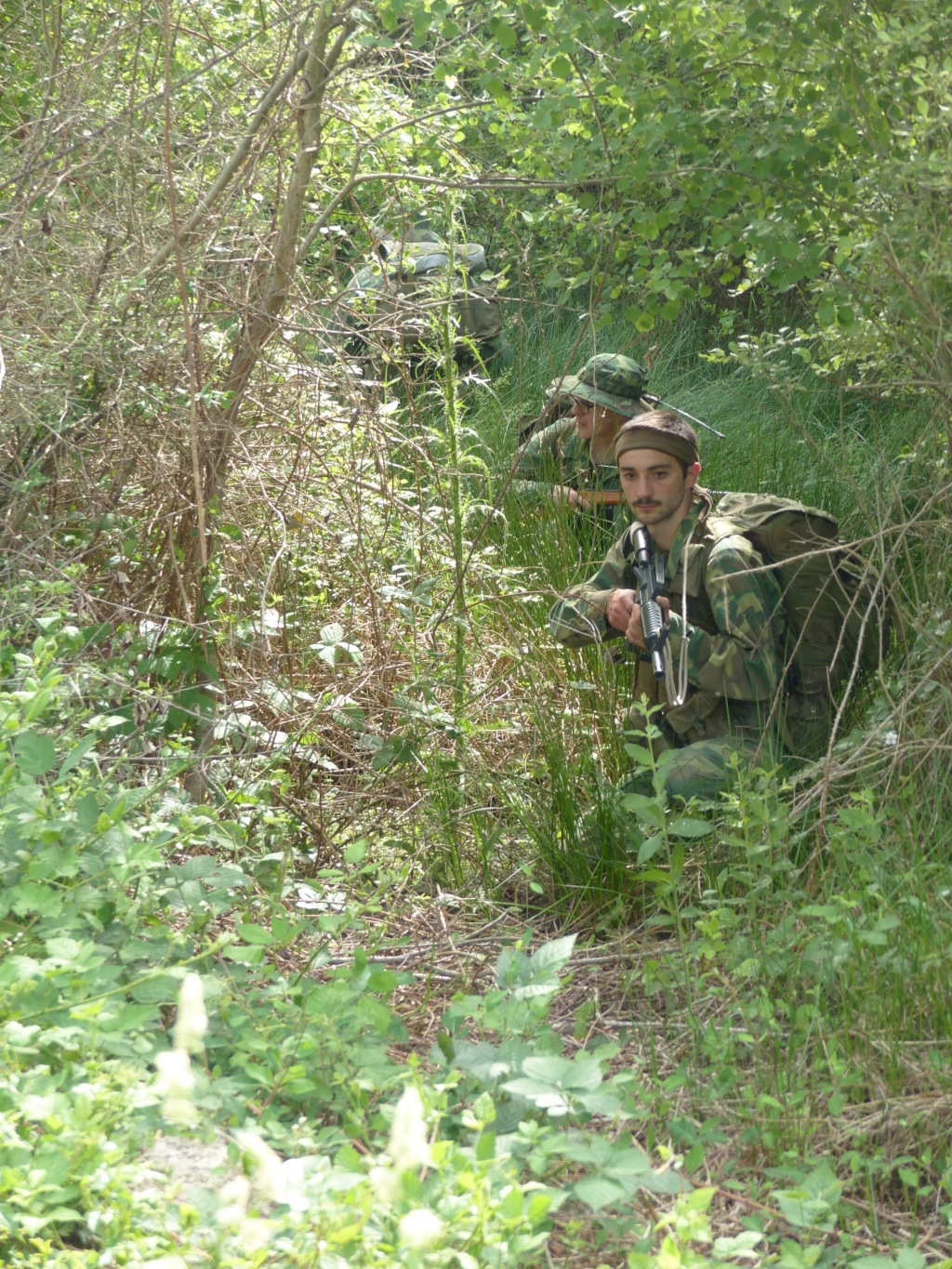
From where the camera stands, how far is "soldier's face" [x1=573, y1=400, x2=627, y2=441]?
16.5ft

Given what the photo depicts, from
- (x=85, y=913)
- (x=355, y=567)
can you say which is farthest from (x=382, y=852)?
(x=85, y=913)

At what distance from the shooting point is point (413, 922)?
10.3 ft

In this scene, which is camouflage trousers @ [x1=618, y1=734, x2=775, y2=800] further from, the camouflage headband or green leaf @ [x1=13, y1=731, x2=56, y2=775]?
green leaf @ [x1=13, y1=731, x2=56, y2=775]

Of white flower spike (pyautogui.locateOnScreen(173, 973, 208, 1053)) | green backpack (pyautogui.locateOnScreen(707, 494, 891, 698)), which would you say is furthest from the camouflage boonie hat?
white flower spike (pyautogui.locateOnScreen(173, 973, 208, 1053))

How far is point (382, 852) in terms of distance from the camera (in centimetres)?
346

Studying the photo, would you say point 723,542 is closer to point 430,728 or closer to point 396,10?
point 430,728

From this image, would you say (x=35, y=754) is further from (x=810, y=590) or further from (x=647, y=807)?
(x=810, y=590)

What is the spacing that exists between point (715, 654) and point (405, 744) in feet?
2.99

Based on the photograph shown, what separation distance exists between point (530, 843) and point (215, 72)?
8.61ft

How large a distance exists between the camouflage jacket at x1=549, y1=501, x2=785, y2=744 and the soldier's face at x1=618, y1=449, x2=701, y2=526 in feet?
0.22

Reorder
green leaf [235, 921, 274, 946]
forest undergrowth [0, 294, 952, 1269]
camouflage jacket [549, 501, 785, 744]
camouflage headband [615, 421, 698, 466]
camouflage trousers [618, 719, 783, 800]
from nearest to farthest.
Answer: forest undergrowth [0, 294, 952, 1269]
green leaf [235, 921, 274, 946]
camouflage trousers [618, 719, 783, 800]
camouflage jacket [549, 501, 785, 744]
camouflage headband [615, 421, 698, 466]

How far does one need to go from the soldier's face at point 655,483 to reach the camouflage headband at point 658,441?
0.05ft

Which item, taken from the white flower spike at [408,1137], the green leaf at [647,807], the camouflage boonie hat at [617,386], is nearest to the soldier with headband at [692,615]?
the green leaf at [647,807]

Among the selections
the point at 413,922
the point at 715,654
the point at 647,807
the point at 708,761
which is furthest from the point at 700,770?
the point at 413,922
